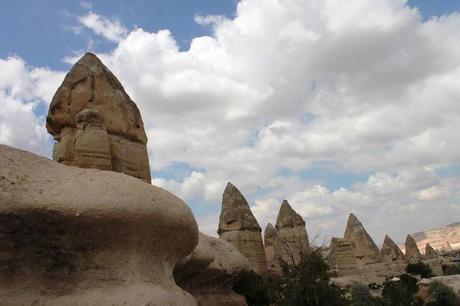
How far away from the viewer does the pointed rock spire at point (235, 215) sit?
17641mm

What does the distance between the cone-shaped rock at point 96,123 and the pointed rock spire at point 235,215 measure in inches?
404

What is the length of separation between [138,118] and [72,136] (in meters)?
1.28

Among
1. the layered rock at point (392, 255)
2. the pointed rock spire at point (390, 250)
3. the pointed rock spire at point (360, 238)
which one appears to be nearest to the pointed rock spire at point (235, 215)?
the pointed rock spire at point (360, 238)

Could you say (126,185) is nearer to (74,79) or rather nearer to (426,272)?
(74,79)

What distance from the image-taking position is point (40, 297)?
3.67 meters

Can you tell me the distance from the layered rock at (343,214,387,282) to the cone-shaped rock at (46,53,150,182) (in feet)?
58.9

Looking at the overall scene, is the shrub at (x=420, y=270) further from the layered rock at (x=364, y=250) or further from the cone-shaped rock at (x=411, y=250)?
the cone-shaped rock at (x=411, y=250)

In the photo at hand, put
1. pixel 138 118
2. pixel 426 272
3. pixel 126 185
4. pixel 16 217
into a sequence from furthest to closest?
pixel 426 272 → pixel 138 118 → pixel 126 185 → pixel 16 217

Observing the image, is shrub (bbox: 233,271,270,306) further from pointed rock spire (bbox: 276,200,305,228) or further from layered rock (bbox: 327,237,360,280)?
layered rock (bbox: 327,237,360,280)

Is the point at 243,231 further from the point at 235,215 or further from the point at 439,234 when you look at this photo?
the point at 439,234

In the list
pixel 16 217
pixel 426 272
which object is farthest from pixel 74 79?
pixel 426 272

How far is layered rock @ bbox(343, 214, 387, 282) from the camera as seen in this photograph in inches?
925

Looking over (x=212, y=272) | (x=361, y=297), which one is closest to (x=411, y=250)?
(x=361, y=297)

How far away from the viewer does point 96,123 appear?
6.83m
